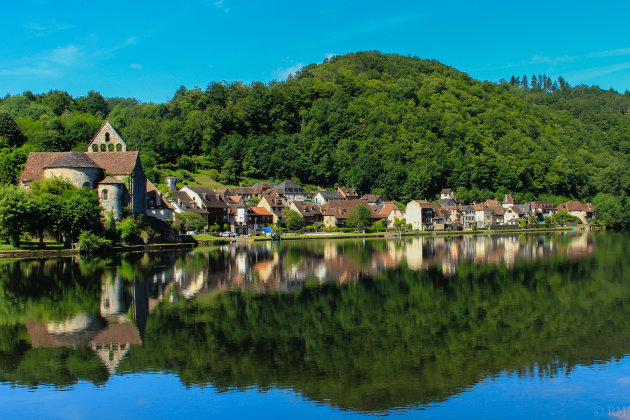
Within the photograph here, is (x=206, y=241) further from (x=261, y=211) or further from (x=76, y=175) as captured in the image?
(x=261, y=211)

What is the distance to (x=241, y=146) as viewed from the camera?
434 ft

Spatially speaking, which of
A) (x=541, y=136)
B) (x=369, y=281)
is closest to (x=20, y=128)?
(x=369, y=281)

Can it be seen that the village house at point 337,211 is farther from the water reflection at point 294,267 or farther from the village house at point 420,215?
the water reflection at point 294,267

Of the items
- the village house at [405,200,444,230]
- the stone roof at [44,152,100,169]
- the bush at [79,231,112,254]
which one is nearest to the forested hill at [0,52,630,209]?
the village house at [405,200,444,230]

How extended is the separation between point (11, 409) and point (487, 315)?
53.0ft

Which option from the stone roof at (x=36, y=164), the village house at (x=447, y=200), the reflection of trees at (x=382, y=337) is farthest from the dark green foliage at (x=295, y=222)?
the reflection of trees at (x=382, y=337)

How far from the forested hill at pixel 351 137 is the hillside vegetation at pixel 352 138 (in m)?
0.32

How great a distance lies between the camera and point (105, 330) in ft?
63.7

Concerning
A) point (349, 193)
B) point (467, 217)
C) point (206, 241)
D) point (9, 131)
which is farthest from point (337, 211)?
point (9, 131)

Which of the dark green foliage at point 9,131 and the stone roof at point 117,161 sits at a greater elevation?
the dark green foliage at point 9,131

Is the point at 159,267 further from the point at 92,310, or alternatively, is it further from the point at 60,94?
the point at 60,94

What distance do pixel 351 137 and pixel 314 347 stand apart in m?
138

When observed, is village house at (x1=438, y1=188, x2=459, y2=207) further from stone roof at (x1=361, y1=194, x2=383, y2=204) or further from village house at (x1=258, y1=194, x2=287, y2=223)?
village house at (x1=258, y1=194, x2=287, y2=223)

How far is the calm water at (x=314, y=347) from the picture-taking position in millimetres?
12766
